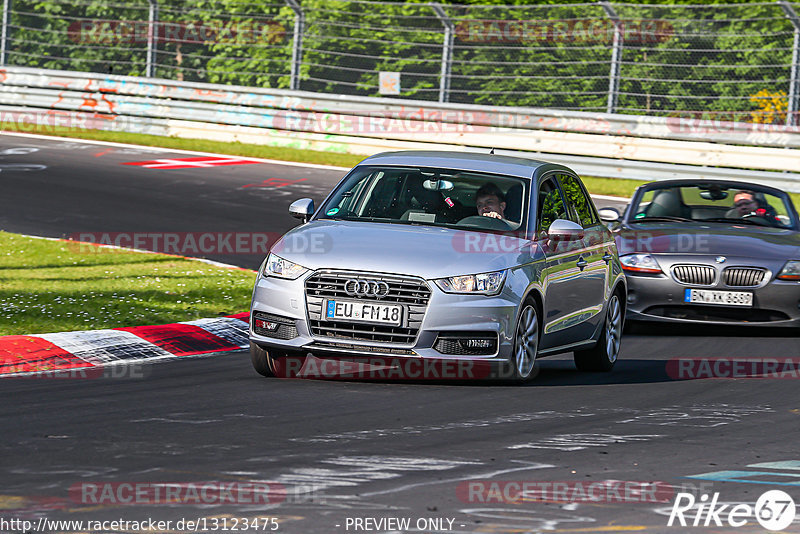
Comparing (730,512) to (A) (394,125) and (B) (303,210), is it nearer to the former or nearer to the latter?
(B) (303,210)

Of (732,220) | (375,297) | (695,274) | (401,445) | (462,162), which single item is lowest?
(401,445)

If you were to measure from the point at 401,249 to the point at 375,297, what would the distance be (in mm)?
370

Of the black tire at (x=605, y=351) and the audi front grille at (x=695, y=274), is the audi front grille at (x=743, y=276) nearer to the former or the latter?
the audi front grille at (x=695, y=274)

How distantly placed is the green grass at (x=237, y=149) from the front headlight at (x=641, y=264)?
34.5 feet

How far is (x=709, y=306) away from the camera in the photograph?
1262 cm

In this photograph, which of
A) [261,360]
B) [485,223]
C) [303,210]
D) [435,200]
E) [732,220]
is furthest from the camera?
[732,220]

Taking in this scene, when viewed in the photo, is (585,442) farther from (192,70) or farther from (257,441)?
(192,70)

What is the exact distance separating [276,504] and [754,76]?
19.4 meters

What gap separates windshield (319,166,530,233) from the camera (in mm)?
9742

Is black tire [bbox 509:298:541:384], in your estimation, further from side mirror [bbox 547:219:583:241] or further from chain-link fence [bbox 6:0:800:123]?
chain-link fence [bbox 6:0:800:123]

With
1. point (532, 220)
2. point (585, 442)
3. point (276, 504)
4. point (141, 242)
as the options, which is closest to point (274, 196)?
point (141, 242)

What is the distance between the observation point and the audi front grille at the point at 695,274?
1262 centimetres

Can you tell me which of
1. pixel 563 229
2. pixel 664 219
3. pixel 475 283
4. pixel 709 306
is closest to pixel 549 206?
pixel 563 229

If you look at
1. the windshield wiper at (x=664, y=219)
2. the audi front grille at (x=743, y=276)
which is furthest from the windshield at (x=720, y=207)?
the audi front grille at (x=743, y=276)
